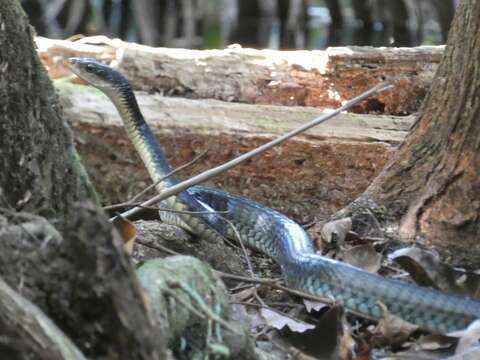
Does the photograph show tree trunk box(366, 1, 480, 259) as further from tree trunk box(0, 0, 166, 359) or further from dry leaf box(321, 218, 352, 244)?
tree trunk box(0, 0, 166, 359)

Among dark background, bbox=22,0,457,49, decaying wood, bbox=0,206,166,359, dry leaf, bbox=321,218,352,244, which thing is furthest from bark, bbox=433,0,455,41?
decaying wood, bbox=0,206,166,359

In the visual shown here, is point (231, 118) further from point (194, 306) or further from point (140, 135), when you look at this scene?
point (194, 306)

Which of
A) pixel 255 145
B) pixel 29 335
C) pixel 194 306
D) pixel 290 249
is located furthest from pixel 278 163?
pixel 29 335

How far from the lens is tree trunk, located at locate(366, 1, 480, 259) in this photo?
165 inches

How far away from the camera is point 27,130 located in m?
3.25

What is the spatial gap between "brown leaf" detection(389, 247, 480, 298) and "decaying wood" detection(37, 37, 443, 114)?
8.71 ft

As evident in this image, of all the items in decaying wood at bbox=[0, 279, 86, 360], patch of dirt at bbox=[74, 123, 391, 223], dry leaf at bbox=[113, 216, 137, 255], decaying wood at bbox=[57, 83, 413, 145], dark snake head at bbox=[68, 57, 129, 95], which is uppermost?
dark snake head at bbox=[68, 57, 129, 95]

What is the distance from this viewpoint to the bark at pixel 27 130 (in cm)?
320

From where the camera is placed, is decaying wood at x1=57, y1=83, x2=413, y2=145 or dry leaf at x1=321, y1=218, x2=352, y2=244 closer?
dry leaf at x1=321, y1=218, x2=352, y2=244

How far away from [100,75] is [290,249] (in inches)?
65.9

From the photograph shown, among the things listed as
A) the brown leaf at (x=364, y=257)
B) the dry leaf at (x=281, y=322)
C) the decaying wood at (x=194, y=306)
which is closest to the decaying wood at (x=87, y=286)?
the decaying wood at (x=194, y=306)

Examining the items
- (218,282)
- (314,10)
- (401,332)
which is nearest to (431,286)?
(401,332)

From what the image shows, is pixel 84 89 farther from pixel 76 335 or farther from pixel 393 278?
pixel 76 335

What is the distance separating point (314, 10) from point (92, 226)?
11.3 m
